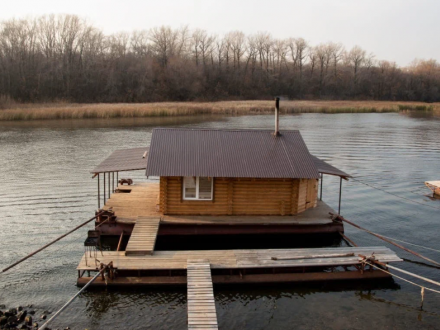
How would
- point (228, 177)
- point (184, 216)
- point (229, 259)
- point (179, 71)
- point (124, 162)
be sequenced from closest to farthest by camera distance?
point (229, 259) < point (228, 177) < point (184, 216) < point (124, 162) < point (179, 71)

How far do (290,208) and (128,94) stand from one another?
77.5 meters

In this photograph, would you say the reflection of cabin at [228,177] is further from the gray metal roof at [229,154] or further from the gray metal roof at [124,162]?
the gray metal roof at [124,162]

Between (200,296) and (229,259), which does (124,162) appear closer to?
(229,259)

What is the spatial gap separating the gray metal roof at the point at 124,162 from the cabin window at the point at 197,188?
1.92 m

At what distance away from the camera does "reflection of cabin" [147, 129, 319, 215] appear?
17281 mm

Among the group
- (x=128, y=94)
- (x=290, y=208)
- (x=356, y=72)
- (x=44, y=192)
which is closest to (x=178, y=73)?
(x=128, y=94)

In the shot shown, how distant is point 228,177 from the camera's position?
17281 mm

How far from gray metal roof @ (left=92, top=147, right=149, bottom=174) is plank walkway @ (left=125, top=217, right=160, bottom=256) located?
86.8 inches

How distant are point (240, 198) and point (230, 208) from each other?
1.88ft

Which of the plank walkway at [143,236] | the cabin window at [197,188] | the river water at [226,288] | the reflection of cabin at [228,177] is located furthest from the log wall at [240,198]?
the river water at [226,288]

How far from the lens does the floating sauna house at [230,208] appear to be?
1485 cm

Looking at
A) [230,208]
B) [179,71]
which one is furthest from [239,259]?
[179,71]

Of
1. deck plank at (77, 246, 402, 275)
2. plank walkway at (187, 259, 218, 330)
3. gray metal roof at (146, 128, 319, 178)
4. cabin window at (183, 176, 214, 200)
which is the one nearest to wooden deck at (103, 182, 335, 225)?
cabin window at (183, 176, 214, 200)

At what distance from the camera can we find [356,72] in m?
121
